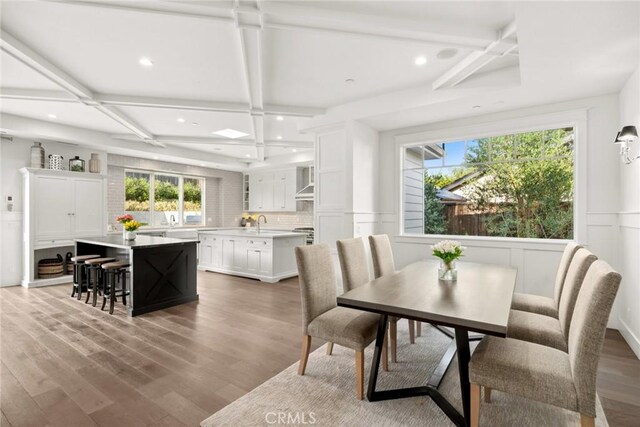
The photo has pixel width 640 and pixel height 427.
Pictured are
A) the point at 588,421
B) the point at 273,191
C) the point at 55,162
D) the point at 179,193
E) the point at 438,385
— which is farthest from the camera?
the point at 273,191

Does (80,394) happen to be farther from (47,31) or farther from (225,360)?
(47,31)

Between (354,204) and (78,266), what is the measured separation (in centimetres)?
421

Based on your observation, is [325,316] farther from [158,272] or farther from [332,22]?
[158,272]

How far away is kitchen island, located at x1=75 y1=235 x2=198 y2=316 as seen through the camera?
13.0 ft

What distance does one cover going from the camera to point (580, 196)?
3633 mm

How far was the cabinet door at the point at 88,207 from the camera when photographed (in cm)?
583

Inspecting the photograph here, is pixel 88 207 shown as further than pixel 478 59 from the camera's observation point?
Yes

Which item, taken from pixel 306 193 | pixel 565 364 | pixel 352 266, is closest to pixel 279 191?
pixel 306 193

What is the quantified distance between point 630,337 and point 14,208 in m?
8.76

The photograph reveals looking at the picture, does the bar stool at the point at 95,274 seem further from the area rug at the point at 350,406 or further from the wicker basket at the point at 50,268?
the area rug at the point at 350,406

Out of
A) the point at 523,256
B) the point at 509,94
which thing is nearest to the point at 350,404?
the point at 523,256

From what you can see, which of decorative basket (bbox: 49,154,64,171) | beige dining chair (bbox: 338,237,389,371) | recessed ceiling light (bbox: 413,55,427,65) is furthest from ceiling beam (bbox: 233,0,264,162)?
decorative basket (bbox: 49,154,64,171)

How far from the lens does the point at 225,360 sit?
2725 millimetres

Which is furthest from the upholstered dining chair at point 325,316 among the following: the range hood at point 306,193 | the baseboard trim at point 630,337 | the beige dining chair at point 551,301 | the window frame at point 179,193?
the window frame at point 179,193
